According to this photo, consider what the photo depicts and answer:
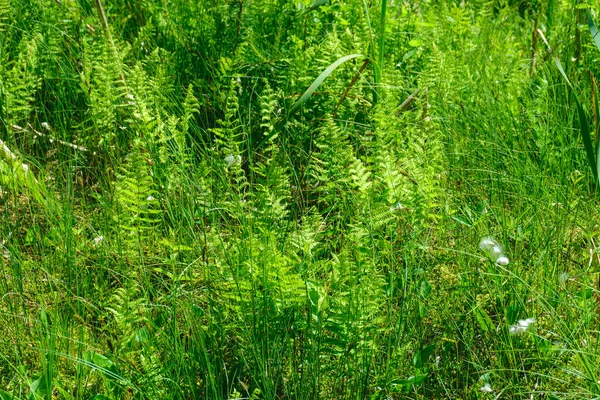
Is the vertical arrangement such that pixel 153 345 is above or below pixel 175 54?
below

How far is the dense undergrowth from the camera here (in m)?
2.28

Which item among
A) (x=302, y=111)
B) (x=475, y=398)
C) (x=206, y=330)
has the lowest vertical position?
(x=475, y=398)

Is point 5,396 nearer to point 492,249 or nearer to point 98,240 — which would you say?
point 98,240

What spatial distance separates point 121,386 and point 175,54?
1.95 metres

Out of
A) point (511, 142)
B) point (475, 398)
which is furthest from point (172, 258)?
point (511, 142)

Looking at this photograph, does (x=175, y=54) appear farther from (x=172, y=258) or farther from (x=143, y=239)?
(x=172, y=258)

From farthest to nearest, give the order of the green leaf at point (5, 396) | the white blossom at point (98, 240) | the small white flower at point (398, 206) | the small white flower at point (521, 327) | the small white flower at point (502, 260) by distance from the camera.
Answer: the white blossom at point (98, 240) → the small white flower at point (398, 206) → the small white flower at point (502, 260) → the small white flower at point (521, 327) → the green leaf at point (5, 396)

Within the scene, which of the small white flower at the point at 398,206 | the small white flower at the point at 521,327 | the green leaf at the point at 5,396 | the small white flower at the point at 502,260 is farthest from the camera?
the small white flower at the point at 398,206

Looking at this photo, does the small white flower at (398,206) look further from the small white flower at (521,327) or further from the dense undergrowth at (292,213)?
the small white flower at (521,327)

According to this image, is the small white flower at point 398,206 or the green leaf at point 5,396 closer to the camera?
the green leaf at point 5,396

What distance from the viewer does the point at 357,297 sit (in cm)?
222

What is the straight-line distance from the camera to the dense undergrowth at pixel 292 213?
2.28 m

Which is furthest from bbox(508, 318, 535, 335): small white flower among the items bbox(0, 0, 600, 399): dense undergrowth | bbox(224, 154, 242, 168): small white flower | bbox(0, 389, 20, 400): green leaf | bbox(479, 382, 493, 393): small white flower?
bbox(0, 389, 20, 400): green leaf

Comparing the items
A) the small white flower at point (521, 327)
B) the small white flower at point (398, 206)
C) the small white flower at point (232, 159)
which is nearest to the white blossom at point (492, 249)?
the small white flower at point (521, 327)
